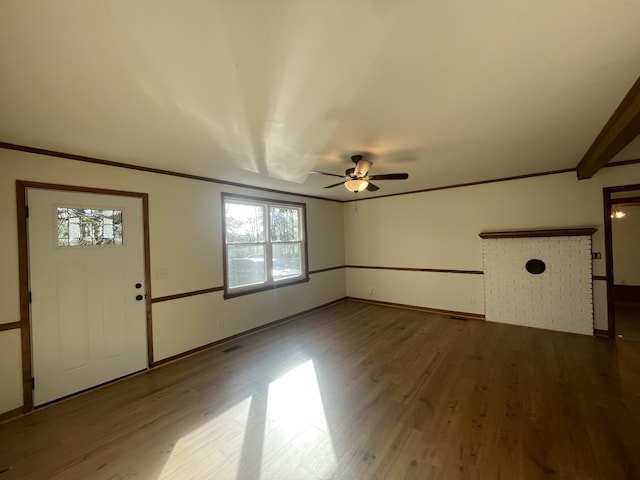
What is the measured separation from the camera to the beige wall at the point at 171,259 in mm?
2438

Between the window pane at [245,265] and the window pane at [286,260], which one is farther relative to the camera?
the window pane at [286,260]

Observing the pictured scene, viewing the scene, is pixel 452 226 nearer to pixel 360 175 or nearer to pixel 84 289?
pixel 360 175

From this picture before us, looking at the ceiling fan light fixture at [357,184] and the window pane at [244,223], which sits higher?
the ceiling fan light fixture at [357,184]

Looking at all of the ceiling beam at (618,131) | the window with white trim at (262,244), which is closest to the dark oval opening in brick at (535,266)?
the ceiling beam at (618,131)

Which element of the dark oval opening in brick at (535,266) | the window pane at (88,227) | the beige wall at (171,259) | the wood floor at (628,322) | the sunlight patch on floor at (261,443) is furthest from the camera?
the dark oval opening in brick at (535,266)

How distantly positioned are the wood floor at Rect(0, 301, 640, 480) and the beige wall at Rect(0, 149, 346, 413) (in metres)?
0.43

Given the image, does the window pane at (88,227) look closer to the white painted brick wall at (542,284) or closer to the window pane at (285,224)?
the window pane at (285,224)

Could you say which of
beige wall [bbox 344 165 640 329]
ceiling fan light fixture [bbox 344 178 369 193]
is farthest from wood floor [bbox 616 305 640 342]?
ceiling fan light fixture [bbox 344 178 369 193]

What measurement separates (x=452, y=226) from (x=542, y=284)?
163 centimetres

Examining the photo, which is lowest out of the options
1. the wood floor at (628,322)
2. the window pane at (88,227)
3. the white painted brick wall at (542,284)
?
the wood floor at (628,322)

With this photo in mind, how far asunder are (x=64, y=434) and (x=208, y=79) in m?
2.99

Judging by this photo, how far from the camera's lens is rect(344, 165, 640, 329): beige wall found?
399cm

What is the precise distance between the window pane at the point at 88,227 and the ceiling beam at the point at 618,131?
473cm

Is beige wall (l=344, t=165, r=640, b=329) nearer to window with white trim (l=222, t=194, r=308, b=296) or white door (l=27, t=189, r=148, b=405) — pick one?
window with white trim (l=222, t=194, r=308, b=296)
